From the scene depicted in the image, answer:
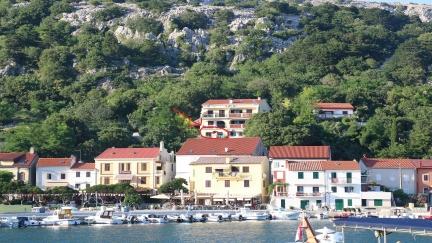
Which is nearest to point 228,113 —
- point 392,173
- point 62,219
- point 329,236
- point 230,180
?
point 230,180

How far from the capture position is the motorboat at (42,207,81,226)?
59312 millimetres

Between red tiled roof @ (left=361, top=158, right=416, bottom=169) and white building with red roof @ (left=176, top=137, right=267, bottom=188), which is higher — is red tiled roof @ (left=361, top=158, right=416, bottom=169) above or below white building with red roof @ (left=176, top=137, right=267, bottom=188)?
below

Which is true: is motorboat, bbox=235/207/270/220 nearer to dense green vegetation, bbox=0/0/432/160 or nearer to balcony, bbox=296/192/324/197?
balcony, bbox=296/192/324/197

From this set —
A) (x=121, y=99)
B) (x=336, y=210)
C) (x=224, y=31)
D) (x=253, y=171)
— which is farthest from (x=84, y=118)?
(x=224, y=31)

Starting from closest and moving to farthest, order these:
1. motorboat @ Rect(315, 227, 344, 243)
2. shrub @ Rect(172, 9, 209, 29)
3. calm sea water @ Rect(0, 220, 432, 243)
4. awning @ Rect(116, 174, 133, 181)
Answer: motorboat @ Rect(315, 227, 344, 243)
calm sea water @ Rect(0, 220, 432, 243)
awning @ Rect(116, 174, 133, 181)
shrub @ Rect(172, 9, 209, 29)

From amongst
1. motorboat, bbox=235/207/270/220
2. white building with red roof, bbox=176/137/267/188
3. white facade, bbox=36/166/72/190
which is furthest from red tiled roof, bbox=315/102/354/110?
white facade, bbox=36/166/72/190

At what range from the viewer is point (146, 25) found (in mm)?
119812

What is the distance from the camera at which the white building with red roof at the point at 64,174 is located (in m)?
70.9

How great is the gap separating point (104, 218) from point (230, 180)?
471 inches

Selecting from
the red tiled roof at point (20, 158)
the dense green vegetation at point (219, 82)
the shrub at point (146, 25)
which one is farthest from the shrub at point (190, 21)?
the red tiled roof at point (20, 158)

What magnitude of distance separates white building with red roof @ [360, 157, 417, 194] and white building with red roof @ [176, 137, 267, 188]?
8.26m

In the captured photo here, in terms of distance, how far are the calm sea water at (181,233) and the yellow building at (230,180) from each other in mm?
8855

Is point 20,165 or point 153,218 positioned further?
point 20,165

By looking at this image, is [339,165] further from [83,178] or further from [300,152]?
[83,178]
